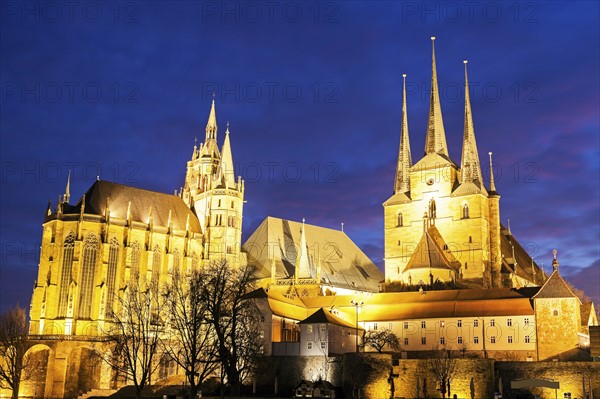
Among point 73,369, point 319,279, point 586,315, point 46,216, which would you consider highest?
point 46,216

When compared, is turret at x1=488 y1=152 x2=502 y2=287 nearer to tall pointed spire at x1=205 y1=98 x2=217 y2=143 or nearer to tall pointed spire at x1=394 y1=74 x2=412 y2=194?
tall pointed spire at x1=394 y1=74 x2=412 y2=194

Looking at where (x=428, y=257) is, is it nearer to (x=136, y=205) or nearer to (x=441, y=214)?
(x=441, y=214)

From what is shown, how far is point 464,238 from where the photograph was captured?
283ft

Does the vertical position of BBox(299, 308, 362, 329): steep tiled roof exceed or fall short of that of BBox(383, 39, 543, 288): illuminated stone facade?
it falls short

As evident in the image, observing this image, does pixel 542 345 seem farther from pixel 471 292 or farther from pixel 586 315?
pixel 471 292

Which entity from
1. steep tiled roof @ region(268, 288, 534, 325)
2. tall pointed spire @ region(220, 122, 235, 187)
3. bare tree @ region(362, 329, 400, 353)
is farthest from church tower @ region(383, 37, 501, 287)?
tall pointed spire @ region(220, 122, 235, 187)

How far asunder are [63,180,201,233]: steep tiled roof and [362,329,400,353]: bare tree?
33283 millimetres

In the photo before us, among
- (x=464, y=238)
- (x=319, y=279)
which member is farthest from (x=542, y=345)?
(x=319, y=279)

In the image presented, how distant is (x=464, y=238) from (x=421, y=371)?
35.3m

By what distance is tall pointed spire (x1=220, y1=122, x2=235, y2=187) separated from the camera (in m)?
97.1

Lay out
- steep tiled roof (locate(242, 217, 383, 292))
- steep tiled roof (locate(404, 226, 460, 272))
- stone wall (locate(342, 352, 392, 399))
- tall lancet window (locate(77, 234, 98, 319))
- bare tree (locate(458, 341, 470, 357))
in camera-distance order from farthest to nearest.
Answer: steep tiled roof (locate(242, 217, 383, 292)) → steep tiled roof (locate(404, 226, 460, 272)) → tall lancet window (locate(77, 234, 98, 319)) → bare tree (locate(458, 341, 470, 357)) → stone wall (locate(342, 352, 392, 399))

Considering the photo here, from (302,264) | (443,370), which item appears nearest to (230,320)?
(443,370)

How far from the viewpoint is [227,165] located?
9862 centimetres

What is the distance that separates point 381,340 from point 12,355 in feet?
113
